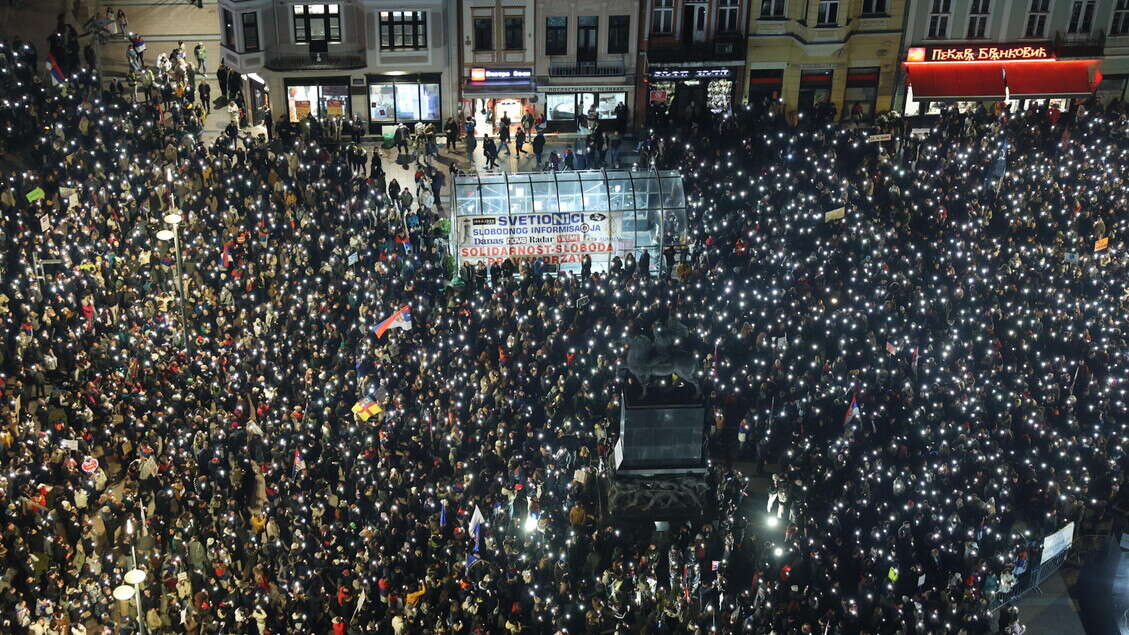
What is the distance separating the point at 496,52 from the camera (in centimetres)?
5331

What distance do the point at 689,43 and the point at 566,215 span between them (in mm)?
11732

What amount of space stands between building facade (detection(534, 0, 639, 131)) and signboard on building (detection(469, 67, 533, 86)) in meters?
0.62

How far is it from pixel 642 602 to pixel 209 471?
11610mm

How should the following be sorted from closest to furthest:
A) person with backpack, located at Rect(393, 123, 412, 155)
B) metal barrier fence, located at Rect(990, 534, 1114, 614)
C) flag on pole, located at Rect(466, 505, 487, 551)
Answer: flag on pole, located at Rect(466, 505, 487, 551) → metal barrier fence, located at Rect(990, 534, 1114, 614) → person with backpack, located at Rect(393, 123, 412, 155)

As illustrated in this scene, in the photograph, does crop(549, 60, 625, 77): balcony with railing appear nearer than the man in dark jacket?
No

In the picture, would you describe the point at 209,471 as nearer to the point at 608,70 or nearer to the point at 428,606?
the point at 428,606

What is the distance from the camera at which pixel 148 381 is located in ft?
126

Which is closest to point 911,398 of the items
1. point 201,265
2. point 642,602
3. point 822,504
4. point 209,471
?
point 822,504

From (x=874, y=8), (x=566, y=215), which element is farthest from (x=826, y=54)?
(x=566, y=215)

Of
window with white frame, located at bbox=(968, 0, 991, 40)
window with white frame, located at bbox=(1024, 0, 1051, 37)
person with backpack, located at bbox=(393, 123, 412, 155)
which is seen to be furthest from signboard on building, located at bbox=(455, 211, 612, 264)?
window with white frame, located at bbox=(1024, 0, 1051, 37)

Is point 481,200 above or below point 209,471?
above

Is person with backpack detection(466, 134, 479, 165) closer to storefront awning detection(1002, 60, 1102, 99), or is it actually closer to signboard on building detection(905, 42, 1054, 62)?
signboard on building detection(905, 42, 1054, 62)

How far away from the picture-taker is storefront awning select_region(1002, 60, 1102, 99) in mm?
54969

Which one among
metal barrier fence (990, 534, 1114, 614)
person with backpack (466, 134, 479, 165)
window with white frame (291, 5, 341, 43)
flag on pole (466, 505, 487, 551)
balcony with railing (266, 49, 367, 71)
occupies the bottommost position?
metal barrier fence (990, 534, 1114, 614)
